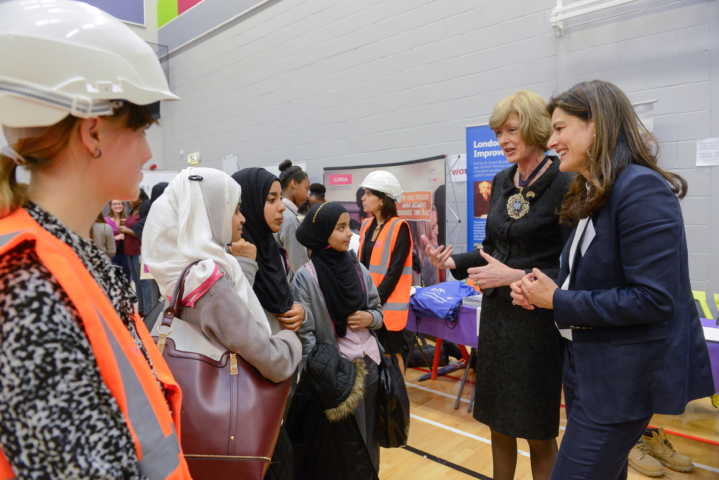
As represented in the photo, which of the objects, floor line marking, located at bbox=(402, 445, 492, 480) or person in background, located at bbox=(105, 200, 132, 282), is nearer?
floor line marking, located at bbox=(402, 445, 492, 480)

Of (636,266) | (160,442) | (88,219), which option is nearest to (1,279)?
(88,219)

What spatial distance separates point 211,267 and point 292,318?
60 cm

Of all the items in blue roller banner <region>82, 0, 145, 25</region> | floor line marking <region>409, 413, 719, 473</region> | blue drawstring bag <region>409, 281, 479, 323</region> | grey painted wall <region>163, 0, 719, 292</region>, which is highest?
blue roller banner <region>82, 0, 145, 25</region>

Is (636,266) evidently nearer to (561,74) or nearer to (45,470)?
(45,470)

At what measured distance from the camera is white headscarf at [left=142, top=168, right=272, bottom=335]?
1.35m

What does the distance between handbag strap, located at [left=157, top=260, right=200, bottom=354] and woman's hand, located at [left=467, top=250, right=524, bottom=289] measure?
984 millimetres

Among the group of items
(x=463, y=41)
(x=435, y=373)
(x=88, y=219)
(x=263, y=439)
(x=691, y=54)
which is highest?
(x=463, y=41)

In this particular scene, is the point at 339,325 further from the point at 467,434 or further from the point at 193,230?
the point at 467,434

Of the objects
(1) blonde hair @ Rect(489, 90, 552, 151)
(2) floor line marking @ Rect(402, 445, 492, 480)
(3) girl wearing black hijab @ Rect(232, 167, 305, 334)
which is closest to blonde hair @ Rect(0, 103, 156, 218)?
(3) girl wearing black hijab @ Rect(232, 167, 305, 334)

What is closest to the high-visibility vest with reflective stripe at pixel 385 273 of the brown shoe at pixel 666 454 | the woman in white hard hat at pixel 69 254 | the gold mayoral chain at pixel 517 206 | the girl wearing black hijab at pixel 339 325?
the girl wearing black hijab at pixel 339 325

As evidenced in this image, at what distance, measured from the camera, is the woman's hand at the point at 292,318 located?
179 centimetres

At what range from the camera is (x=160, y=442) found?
25.5 inches

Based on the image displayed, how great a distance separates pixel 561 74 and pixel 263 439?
408cm

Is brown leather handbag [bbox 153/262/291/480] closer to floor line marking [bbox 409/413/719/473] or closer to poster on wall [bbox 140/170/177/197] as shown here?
floor line marking [bbox 409/413/719/473]
